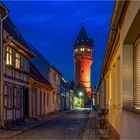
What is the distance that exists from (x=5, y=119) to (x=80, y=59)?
87.1 m

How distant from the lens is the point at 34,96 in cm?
3778

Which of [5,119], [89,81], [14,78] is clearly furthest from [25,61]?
[89,81]

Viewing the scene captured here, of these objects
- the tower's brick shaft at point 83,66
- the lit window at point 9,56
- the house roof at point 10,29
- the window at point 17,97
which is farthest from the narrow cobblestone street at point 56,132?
the tower's brick shaft at point 83,66

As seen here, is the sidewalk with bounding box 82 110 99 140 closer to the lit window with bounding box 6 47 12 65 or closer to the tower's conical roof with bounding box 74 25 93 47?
the lit window with bounding box 6 47 12 65

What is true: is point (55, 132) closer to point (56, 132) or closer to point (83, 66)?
point (56, 132)

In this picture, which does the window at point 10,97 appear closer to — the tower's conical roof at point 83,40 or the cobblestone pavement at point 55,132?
the cobblestone pavement at point 55,132

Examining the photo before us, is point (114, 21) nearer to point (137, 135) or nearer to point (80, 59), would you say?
point (137, 135)

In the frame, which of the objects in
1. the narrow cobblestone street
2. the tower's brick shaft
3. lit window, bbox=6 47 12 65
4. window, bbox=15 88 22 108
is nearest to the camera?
the narrow cobblestone street

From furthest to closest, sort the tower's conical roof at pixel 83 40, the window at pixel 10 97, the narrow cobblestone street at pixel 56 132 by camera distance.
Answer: the tower's conical roof at pixel 83 40 < the window at pixel 10 97 < the narrow cobblestone street at pixel 56 132

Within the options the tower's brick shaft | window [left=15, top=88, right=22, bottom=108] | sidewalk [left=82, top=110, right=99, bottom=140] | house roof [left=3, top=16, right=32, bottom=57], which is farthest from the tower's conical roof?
sidewalk [left=82, top=110, right=99, bottom=140]

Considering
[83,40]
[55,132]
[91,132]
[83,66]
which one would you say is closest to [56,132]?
[55,132]

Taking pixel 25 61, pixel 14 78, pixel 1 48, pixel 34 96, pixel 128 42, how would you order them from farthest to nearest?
1. pixel 34 96
2. pixel 25 61
3. pixel 14 78
4. pixel 1 48
5. pixel 128 42

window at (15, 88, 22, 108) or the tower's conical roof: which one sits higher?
the tower's conical roof

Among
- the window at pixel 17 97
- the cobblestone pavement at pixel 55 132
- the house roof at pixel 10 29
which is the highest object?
the house roof at pixel 10 29
